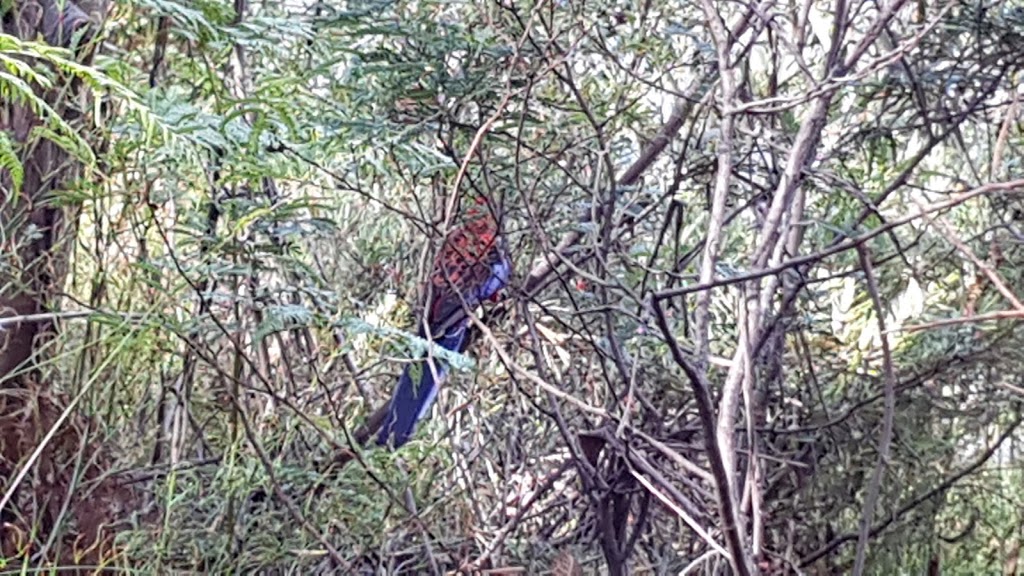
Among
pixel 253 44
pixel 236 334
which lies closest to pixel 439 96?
pixel 253 44

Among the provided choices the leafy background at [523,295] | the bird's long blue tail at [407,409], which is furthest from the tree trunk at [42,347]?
the bird's long blue tail at [407,409]

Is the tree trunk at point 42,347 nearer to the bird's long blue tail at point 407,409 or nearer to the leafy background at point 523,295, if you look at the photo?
the leafy background at point 523,295

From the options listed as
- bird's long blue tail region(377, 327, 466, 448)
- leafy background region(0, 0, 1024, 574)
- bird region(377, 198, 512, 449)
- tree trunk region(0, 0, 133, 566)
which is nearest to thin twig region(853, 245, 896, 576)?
leafy background region(0, 0, 1024, 574)

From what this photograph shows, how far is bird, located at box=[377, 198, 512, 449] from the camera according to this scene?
1400 millimetres

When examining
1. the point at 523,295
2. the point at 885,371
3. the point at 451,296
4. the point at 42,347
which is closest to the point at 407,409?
the point at 451,296

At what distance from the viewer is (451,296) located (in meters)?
1.51

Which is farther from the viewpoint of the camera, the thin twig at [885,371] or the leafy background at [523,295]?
the leafy background at [523,295]

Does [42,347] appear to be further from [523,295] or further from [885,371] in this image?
[885,371]

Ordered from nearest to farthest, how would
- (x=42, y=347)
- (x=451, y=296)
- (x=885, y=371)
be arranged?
1. (x=885, y=371)
2. (x=42, y=347)
3. (x=451, y=296)

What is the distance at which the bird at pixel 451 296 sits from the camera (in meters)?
1.40

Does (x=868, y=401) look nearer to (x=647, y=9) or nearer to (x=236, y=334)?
(x=647, y=9)

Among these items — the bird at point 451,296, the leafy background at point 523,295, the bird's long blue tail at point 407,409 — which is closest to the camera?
the leafy background at point 523,295

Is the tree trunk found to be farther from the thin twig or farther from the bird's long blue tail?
the thin twig

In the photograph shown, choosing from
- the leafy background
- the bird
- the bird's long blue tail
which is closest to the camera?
the leafy background
